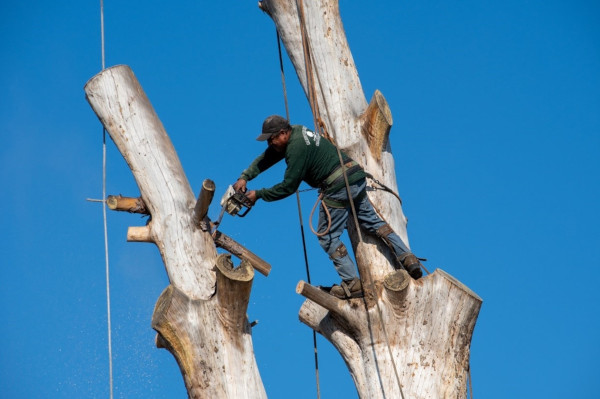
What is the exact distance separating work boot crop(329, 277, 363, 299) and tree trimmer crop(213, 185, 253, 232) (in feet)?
3.26

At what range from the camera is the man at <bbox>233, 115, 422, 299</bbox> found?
29.1 feet

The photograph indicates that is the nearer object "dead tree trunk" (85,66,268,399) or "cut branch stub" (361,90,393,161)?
"dead tree trunk" (85,66,268,399)

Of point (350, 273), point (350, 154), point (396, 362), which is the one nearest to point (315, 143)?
point (350, 154)

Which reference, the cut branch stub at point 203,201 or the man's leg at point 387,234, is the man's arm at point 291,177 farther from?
the man's leg at point 387,234

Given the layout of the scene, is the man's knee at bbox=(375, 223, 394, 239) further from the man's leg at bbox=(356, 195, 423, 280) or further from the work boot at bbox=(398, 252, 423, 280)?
the work boot at bbox=(398, 252, 423, 280)

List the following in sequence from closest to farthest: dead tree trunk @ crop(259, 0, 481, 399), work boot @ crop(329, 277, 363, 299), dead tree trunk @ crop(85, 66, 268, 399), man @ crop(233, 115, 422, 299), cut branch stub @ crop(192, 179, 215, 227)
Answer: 1. dead tree trunk @ crop(85, 66, 268, 399)
2. dead tree trunk @ crop(259, 0, 481, 399)
3. cut branch stub @ crop(192, 179, 215, 227)
4. work boot @ crop(329, 277, 363, 299)
5. man @ crop(233, 115, 422, 299)

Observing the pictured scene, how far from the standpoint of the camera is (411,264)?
8852 millimetres

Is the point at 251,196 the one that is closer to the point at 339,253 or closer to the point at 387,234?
the point at 339,253

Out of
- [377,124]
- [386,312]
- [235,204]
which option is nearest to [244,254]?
[235,204]

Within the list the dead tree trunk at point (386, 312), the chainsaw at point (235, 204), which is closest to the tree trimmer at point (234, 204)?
the chainsaw at point (235, 204)

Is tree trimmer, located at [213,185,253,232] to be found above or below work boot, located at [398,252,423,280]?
above

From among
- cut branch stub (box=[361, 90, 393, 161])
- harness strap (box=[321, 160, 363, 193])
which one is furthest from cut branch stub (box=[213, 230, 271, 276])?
cut branch stub (box=[361, 90, 393, 161])

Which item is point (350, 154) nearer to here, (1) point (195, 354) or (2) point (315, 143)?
(2) point (315, 143)

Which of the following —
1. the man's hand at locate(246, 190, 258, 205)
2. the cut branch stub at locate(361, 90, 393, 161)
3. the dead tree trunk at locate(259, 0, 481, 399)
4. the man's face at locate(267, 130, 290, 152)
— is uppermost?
the cut branch stub at locate(361, 90, 393, 161)
